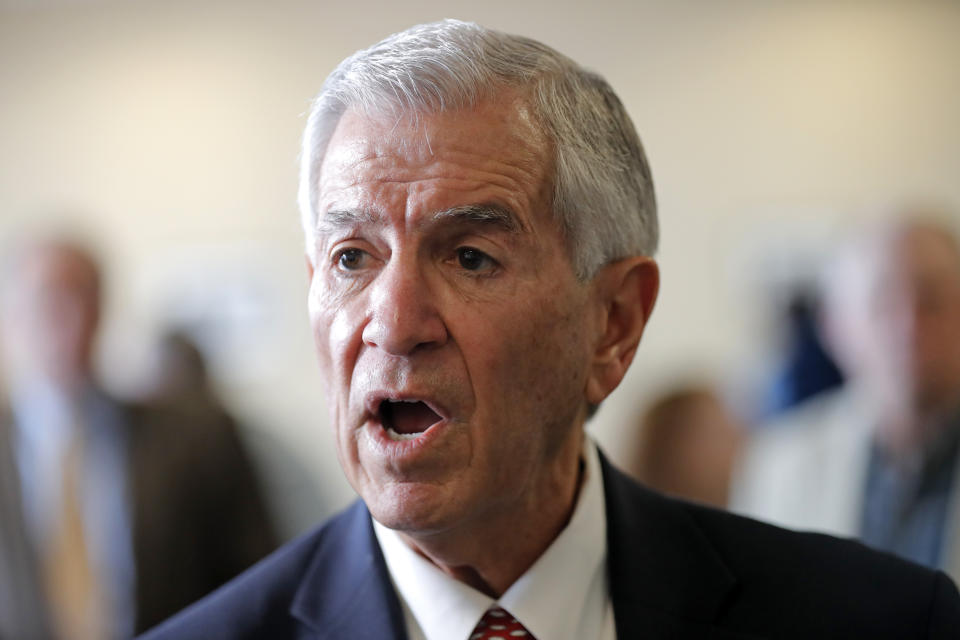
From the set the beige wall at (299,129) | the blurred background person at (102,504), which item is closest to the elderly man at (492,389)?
the blurred background person at (102,504)

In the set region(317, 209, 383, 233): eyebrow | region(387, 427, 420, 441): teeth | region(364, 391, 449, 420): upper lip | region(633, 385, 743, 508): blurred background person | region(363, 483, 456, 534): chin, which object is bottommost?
region(633, 385, 743, 508): blurred background person

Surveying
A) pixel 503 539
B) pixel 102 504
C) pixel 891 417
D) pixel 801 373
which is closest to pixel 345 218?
pixel 503 539

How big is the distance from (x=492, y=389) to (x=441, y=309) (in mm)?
123

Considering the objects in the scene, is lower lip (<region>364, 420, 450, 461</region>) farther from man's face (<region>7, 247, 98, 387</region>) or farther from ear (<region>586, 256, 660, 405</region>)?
man's face (<region>7, 247, 98, 387</region>)

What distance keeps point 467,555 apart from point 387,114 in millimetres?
611

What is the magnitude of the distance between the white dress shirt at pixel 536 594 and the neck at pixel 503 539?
0.02m

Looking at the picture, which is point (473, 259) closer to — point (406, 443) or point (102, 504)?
point (406, 443)

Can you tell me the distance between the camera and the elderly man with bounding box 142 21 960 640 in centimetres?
139

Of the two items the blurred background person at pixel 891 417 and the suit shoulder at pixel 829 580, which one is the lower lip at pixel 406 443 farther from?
the blurred background person at pixel 891 417

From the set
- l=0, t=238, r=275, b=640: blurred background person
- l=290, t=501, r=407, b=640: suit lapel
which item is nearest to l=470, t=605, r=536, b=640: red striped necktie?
l=290, t=501, r=407, b=640: suit lapel

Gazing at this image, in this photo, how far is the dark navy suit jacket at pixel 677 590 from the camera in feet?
5.02

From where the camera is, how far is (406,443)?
1373 mm

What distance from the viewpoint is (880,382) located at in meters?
2.87

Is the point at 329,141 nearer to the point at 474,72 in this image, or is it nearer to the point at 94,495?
the point at 474,72
